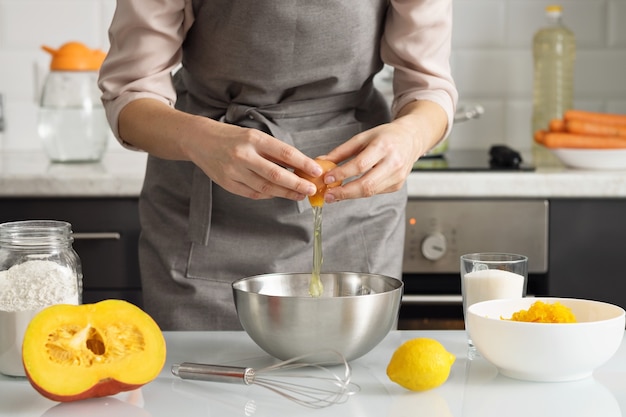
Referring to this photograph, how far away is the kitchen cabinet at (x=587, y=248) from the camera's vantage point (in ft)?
6.18

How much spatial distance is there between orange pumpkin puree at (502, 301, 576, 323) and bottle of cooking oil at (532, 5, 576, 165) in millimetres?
1444

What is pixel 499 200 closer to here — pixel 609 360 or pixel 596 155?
pixel 596 155

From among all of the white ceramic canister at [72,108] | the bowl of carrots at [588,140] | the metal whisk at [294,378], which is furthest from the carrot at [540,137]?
the metal whisk at [294,378]

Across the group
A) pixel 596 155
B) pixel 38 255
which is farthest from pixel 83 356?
pixel 596 155

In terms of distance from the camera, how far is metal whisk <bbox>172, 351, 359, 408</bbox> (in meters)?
0.85

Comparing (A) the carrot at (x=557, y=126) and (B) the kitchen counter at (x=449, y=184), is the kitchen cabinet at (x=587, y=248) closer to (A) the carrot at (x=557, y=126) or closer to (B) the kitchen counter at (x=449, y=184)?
(B) the kitchen counter at (x=449, y=184)

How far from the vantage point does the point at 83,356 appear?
828mm

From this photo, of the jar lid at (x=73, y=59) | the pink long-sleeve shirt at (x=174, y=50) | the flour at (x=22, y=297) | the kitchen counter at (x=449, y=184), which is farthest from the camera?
the jar lid at (x=73, y=59)

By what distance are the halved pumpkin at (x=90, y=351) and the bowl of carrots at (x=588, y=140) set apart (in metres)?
1.30

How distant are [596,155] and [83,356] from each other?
138cm

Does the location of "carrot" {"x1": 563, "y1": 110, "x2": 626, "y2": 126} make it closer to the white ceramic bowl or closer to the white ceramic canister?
the white ceramic canister

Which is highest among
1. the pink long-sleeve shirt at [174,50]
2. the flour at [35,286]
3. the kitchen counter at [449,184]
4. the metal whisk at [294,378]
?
the pink long-sleeve shirt at [174,50]

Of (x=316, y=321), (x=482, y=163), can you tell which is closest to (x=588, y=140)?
(x=482, y=163)

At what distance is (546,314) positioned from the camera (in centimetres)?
91
